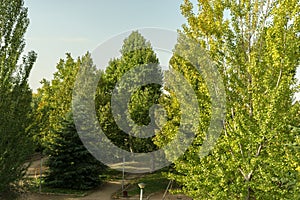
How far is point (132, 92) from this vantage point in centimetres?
2047

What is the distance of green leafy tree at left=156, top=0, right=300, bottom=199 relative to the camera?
5.98m

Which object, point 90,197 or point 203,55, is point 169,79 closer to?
point 203,55

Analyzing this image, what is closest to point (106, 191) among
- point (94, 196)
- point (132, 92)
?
point (94, 196)

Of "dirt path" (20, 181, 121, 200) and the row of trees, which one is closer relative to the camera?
the row of trees

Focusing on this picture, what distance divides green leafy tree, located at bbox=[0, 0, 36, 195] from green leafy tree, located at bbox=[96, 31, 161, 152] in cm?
1045

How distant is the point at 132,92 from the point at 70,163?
591 cm

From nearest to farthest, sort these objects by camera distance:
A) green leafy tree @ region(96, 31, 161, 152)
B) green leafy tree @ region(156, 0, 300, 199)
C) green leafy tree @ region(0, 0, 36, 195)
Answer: green leafy tree @ region(156, 0, 300, 199)
green leafy tree @ region(0, 0, 36, 195)
green leafy tree @ region(96, 31, 161, 152)

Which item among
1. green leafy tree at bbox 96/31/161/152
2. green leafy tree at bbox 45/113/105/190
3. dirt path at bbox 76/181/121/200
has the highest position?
green leafy tree at bbox 96/31/161/152

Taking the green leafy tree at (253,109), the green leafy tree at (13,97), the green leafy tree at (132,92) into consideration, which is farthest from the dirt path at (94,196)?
the green leafy tree at (253,109)

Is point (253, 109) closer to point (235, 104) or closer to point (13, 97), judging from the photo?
point (235, 104)

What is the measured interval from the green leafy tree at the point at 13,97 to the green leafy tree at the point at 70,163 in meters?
8.40

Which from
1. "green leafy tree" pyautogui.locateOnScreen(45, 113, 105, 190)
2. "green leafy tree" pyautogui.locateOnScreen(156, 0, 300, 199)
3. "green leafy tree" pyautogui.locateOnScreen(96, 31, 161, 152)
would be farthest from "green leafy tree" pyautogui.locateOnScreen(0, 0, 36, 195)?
"green leafy tree" pyautogui.locateOnScreen(96, 31, 161, 152)

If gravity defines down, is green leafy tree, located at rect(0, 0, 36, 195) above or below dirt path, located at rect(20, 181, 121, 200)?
above

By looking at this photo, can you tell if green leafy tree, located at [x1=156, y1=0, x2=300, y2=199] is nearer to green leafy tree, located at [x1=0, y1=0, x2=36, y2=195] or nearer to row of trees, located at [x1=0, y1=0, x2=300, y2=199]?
row of trees, located at [x1=0, y1=0, x2=300, y2=199]
